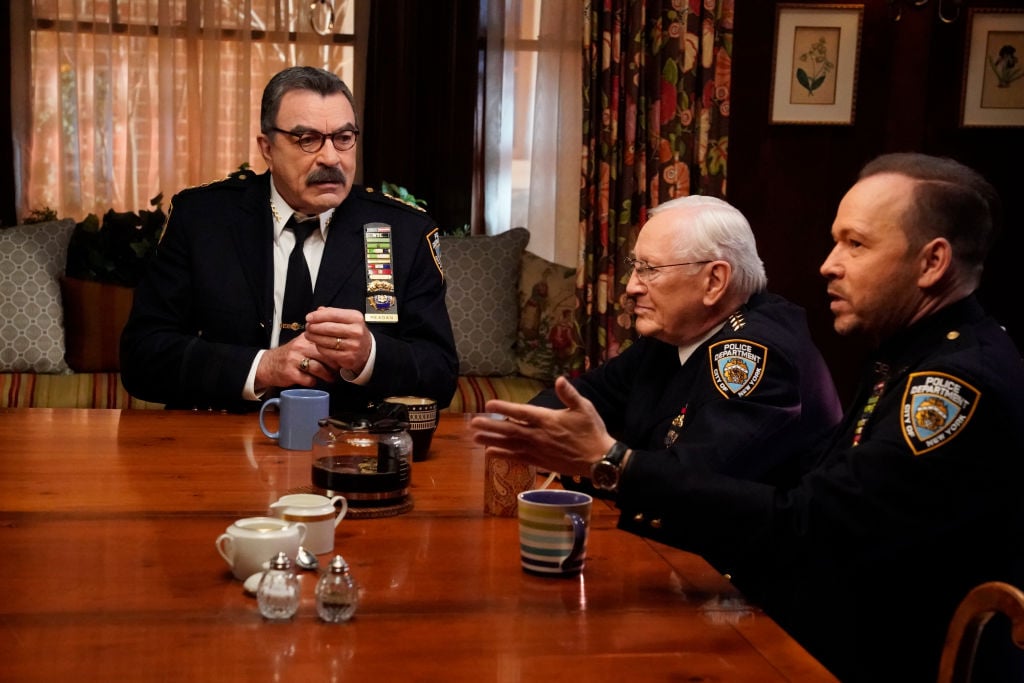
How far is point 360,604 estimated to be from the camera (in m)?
1.46

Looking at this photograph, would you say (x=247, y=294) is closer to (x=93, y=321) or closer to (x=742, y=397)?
(x=742, y=397)

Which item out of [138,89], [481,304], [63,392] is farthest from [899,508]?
[138,89]

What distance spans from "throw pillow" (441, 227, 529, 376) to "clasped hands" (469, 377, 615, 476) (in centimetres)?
311

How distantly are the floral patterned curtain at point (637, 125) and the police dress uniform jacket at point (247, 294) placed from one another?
207cm

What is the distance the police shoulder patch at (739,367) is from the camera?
2.02 m

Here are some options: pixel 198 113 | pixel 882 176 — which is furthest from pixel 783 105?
pixel 882 176

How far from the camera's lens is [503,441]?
1.73 meters

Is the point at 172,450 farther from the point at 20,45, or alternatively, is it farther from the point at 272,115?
the point at 20,45

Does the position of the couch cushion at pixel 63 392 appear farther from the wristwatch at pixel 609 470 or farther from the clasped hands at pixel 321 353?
the wristwatch at pixel 609 470

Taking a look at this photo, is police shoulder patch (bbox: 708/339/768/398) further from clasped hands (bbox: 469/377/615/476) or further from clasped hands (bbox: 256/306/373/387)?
clasped hands (bbox: 256/306/373/387)

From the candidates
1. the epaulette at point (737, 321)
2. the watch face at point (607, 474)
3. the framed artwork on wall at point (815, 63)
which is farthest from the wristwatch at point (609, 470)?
the framed artwork on wall at point (815, 63)

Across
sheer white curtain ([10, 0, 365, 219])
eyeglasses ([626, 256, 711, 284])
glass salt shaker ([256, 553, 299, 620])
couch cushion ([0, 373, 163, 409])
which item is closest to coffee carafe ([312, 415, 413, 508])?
glass salt shaker ([256, 553, 299, 620])

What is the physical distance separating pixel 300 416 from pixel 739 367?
83 cm

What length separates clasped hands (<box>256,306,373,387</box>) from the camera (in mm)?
2488
